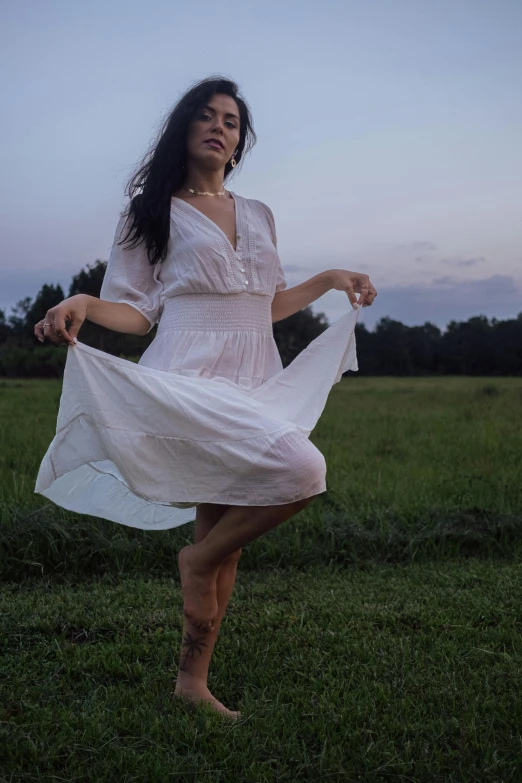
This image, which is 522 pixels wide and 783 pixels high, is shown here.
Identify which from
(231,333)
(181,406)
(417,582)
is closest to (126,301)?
(231,333)

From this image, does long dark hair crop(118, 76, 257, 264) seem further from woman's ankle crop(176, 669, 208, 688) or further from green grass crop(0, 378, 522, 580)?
green grass crop(0, 378, 522, 580)

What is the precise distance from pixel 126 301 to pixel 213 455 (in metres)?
0.84

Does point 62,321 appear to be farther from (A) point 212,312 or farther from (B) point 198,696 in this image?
(B) point 198,696

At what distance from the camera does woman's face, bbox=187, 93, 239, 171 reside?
9.89 feet

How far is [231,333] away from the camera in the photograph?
292cm

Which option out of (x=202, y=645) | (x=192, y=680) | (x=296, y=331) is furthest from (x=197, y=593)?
(x=296, y=331)

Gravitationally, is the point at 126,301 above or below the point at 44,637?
above

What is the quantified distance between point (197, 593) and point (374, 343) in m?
22.1

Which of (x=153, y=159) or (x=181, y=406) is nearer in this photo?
(x=181, y=406)

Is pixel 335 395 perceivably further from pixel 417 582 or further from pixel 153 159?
pixel 153 159

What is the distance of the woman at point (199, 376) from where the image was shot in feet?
8.11

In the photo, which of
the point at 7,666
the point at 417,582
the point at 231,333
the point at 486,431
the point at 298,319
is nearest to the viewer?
the point at 231,333

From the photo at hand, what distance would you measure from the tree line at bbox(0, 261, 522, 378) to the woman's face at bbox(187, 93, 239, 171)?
38.0 ft

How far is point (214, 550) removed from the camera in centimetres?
254
